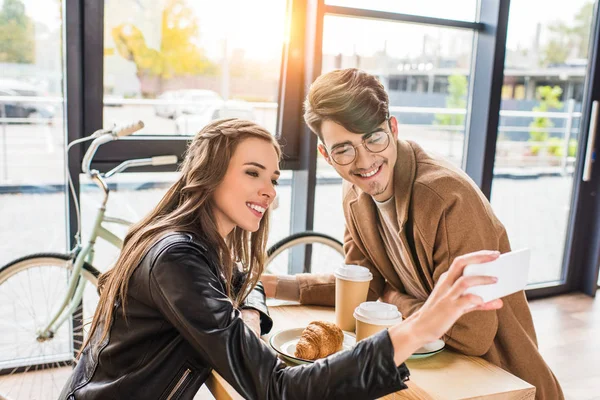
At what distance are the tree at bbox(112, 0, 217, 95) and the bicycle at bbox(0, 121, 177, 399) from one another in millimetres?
443

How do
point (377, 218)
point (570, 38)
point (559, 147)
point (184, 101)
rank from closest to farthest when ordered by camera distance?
1. point (377, 218)
2. point (184, 101)
3. point (570, 38)
4. point (559, 147)

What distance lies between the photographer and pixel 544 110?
13.1 ft

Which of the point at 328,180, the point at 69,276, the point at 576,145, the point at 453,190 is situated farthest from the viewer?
the point at 576,145

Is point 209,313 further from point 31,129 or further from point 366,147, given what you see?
point 31,129

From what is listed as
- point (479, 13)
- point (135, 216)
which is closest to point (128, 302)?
point (135, 216)

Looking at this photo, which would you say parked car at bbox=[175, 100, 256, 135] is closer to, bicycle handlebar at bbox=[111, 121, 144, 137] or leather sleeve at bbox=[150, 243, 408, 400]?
bicycle handlebar at bbox=[111, 121, 144, 137]

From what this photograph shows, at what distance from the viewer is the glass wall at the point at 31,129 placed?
2502 mm

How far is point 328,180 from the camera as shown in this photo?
3.27 meters

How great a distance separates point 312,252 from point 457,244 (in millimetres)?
1768

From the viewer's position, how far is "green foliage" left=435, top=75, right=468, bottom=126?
3.61 meters

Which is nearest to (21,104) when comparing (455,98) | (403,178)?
(403,178)

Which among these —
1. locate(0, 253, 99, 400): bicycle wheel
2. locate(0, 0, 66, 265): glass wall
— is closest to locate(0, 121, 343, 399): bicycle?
locate(0, 253, 99, 400): bicycle wheel

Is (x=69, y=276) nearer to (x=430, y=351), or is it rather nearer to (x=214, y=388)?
(x=214, y=388)

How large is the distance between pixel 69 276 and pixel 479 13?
8.65 feet
